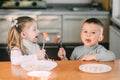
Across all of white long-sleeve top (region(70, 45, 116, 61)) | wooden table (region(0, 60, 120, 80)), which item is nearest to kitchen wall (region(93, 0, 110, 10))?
white long-sleeve top (region(70, 45, 116, 61))

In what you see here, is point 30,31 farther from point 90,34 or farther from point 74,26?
point 74,26

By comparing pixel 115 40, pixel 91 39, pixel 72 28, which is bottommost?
pixel 115 40

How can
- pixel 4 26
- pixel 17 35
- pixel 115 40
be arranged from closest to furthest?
pixel 17 35, pixel 115 40, pixel 4 26

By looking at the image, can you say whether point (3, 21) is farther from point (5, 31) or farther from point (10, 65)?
point (10, 65)

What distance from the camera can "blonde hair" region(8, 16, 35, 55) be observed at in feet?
7.84

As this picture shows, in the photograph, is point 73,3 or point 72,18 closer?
point 72,18

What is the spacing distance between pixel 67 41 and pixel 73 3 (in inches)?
29.0

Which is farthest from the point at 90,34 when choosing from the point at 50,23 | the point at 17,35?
the point at 50,23

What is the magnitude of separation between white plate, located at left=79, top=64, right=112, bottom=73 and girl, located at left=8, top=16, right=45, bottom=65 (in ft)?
1.05

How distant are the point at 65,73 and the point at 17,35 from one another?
60 centimetres

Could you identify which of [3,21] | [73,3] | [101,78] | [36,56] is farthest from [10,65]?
[73,3]

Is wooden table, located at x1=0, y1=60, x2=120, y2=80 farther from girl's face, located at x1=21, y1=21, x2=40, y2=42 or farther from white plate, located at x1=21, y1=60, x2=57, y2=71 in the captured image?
girl's face, located at x1=21, y1=21, x2=40, y2=42

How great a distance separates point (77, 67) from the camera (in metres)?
2.16

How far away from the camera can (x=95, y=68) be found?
211 centimetres
